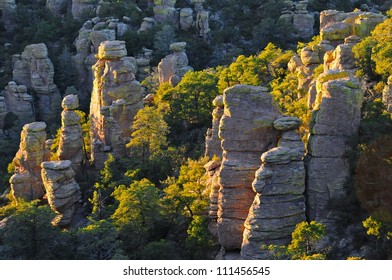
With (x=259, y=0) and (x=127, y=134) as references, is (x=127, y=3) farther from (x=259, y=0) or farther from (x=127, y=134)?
(x=127, y=134)

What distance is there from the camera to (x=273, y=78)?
44.2 metres

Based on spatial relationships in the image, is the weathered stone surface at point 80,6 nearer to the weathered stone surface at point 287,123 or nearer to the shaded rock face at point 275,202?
the weathered stone surface at point 287,123

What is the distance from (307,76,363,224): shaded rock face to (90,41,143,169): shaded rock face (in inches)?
627

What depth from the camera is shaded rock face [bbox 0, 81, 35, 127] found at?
59.4 meters

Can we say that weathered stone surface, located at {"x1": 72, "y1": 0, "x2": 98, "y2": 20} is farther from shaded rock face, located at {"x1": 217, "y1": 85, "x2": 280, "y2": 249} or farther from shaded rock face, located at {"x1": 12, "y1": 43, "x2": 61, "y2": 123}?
shaded rock face, located at {"x1": 217, "y1": 85, "x2": 280, "y2": 249}

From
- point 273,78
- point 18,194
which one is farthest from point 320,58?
point 18,194

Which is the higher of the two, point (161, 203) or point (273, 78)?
point (273, 78)

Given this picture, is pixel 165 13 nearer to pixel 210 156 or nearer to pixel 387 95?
pixel 210 156

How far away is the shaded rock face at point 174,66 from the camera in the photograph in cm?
5341

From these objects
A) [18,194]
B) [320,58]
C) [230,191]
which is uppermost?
[320,58]

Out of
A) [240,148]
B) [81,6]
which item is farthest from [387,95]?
[81,6]

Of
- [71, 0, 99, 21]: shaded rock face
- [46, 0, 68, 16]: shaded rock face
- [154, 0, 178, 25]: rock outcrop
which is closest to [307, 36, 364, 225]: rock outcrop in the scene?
[154, 0, 178, 25]: rock outcrop

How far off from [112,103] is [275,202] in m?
17.9

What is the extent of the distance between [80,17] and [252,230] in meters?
48.6
